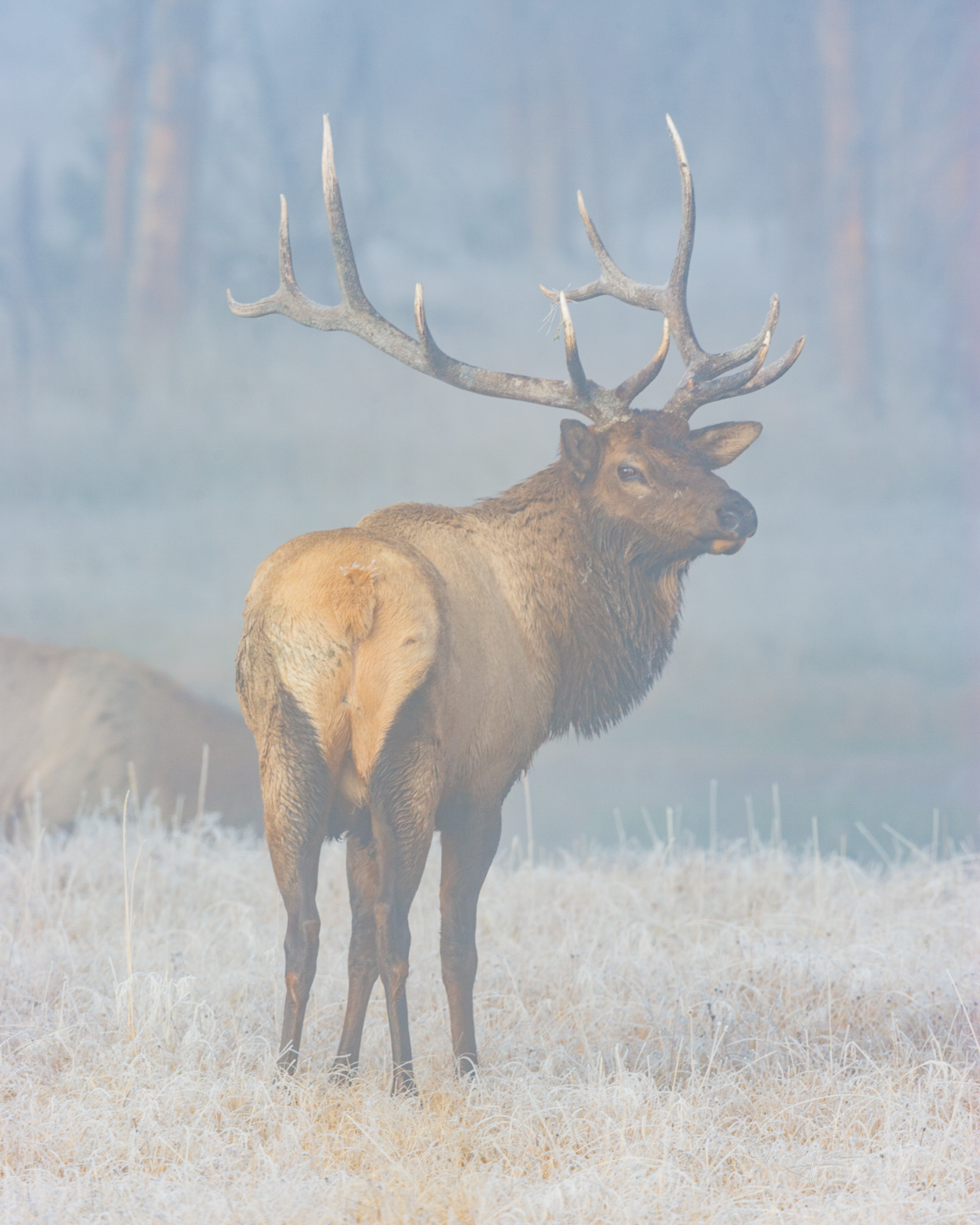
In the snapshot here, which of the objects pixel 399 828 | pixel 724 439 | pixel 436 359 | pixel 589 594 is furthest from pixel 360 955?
pixel 724 439

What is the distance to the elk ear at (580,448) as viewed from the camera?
461 centimetres

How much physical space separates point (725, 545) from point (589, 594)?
0.58 m

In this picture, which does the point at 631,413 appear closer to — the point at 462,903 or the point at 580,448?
the point at 580,448

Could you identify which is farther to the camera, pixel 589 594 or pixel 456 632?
pixel 589 594

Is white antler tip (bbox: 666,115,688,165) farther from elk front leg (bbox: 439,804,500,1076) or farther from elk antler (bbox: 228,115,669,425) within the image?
elk front leg (bbox: 439,804,500,1076)

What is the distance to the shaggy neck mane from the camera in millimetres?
4527

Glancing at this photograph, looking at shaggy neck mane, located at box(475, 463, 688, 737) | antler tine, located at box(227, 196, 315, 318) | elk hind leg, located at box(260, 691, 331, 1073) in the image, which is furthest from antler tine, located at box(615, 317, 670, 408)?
elk hind leg, located at box(260, 691, 331, 1073)

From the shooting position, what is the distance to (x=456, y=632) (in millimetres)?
3979

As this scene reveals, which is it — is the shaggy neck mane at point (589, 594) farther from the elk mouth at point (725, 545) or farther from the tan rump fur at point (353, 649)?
the tan rump fur at point (353, 649)

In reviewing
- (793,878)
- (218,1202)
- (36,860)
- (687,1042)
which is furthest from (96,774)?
(218,1202)

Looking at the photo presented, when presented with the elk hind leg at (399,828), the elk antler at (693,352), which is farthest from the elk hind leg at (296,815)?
the elk antler at (693,352)

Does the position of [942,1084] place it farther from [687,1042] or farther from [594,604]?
[594,604]

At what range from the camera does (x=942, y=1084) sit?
4.14 metres

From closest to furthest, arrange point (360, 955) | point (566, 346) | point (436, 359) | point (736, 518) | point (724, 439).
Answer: point (360, 955), point (566, 346), point (736, 518), point (436, 359), point (724, 439)
